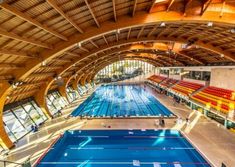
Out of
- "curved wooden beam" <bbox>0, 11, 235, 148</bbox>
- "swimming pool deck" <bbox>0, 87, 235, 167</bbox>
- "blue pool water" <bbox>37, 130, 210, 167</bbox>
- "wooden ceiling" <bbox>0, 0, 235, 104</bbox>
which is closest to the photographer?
"wooden ceiling" <bbox>0, 0, 235, 104</bbox>

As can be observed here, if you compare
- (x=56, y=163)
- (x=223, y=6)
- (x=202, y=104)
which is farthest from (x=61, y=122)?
(x=223, y=6)

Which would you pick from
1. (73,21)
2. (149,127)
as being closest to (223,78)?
(149,127)

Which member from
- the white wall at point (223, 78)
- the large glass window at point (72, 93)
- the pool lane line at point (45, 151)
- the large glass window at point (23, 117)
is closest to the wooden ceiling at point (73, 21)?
the large glass window at point (23, 117)

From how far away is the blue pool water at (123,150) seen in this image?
10039 mm

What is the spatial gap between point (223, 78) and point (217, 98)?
232 centimetres

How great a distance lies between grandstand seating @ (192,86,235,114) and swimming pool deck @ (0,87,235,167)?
120 cm

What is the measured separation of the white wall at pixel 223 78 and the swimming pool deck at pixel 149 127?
11.3ft

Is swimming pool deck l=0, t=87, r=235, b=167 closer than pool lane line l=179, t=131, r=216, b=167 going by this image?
No

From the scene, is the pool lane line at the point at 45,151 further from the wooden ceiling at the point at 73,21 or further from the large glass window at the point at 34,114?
the large glass window at the point at 34,114

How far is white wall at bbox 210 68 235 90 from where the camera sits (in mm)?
16797

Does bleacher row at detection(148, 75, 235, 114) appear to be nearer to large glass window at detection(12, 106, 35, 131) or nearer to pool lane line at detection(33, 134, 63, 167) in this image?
pool lane line at detection(33, 134, 63, 167)

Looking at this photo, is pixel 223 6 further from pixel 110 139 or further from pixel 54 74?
pixel 54 74

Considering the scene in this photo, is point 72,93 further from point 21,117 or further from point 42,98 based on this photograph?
point 21,117

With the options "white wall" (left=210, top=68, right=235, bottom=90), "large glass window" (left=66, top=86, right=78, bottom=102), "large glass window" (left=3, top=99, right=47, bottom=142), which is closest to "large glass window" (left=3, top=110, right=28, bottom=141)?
"large glass window" (left=3, top=99, right=47, bottom=142)
